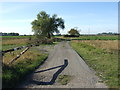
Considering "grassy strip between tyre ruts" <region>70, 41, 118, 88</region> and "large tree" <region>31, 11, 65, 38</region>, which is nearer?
"grassy strip between tyre ruts" <region>70, 41, 118, 88</region>

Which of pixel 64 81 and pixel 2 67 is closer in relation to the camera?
pixel 64 81

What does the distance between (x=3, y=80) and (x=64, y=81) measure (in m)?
2.39

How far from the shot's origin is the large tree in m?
57.3

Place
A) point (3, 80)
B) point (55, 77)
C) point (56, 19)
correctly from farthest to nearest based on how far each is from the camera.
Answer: point (56, 19), point (55, 77), point (3, 80)

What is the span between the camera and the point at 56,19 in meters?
72.7

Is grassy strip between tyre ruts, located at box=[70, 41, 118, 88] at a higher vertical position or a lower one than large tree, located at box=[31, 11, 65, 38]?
lower

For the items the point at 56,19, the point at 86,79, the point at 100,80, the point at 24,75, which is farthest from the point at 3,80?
the point at 56,19

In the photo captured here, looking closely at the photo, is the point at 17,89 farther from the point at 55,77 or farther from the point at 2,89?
the point at 55,77

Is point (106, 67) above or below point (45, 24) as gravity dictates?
below

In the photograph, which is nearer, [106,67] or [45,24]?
[106,67]

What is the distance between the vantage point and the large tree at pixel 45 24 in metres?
57.3

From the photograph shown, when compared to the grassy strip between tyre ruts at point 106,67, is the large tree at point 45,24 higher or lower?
higher

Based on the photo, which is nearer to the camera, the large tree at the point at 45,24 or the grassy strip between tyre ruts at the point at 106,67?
the grassy strip between tyre ruts at the point at 106,67

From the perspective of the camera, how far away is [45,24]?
196ft
